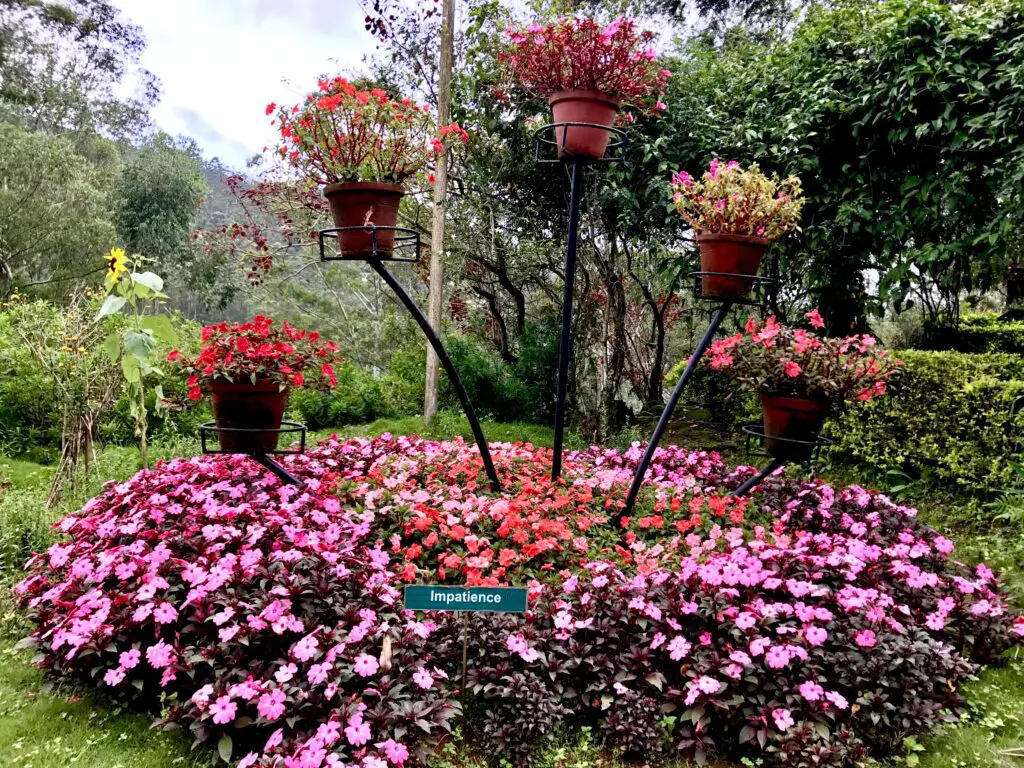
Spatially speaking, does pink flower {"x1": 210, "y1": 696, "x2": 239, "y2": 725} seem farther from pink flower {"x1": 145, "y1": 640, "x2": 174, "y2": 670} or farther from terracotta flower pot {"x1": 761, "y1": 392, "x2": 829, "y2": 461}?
terracotta flower pot {"x1": 761, "y1": 392, "x2": 829, "y2": 461}

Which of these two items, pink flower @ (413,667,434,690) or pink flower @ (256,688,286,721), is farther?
pink flower @ (413,667,434,690)

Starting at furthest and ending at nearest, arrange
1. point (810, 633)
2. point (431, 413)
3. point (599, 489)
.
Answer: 1. point (431, 413)
2. point (599, 489)
3. point (810, 633)

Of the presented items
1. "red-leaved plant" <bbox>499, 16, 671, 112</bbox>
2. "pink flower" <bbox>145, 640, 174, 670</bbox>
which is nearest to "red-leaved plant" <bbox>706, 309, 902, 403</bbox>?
"red-leaved plant" <bbox>499, 16, 671, 112</bbox>

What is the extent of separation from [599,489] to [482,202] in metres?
3.96

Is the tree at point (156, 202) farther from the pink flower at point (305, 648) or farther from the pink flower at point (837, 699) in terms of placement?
the pink flower at point (837, 699)

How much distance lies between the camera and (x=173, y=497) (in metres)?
3.00

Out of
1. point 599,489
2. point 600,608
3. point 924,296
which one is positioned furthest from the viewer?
point 924,296

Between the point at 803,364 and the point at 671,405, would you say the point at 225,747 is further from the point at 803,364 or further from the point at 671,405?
the point at 803,364

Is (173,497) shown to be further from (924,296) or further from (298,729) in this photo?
(924,296)

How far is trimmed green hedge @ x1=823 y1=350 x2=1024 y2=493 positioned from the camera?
3.64 meters

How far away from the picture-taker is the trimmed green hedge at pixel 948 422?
143 inches

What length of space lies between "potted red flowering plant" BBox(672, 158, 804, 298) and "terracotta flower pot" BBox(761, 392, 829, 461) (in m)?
0.56

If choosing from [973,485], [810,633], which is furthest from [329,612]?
[973,485]

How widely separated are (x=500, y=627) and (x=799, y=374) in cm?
181
